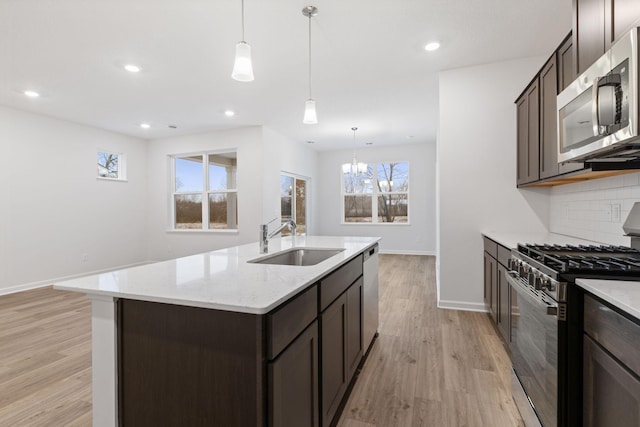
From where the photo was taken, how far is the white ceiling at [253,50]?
8.05 feet

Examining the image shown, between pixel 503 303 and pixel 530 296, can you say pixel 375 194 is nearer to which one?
pixel 503 303

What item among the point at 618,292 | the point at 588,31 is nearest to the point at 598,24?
the point at 588,31

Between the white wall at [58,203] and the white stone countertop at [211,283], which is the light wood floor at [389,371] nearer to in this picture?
the white stone countertop at [211,283]

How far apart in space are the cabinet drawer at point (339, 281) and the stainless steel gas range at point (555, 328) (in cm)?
94

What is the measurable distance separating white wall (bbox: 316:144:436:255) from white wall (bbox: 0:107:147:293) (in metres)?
4.44

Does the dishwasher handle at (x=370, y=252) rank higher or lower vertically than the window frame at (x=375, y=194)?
lower

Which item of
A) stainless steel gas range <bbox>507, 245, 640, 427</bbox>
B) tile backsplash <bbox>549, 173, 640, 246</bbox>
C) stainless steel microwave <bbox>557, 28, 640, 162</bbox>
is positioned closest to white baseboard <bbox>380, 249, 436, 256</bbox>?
tile backsplash <bbox>549, 173, 640, 246</bbox>

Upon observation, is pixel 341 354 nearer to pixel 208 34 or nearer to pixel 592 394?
pixel 592 394

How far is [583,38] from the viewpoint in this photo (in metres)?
1.66

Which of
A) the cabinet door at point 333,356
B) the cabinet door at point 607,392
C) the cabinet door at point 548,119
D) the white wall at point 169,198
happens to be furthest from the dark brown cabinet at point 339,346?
the white wall at point 169,198

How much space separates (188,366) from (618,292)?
4.97ft

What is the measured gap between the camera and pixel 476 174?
3.44 metres

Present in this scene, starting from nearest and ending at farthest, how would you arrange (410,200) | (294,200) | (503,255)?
(503,255), (294,200), (410,200)

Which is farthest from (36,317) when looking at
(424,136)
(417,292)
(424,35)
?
(424,136)
